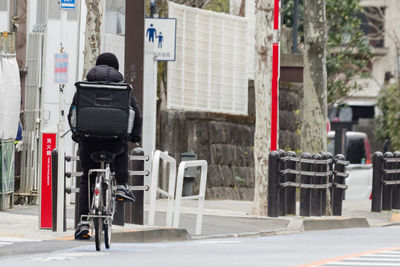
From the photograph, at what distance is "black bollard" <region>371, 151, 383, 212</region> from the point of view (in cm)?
2381

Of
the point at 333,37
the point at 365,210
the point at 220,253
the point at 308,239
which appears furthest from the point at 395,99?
the point at 220,253

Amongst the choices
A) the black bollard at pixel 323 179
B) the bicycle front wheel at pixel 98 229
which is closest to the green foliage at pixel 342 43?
the black bollard at pixel 323 179

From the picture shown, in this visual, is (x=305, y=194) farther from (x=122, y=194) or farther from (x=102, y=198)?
(x=102, y=198)

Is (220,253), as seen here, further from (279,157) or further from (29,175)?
(29,175)

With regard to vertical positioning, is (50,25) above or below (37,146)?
above

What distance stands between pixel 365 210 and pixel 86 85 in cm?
1405

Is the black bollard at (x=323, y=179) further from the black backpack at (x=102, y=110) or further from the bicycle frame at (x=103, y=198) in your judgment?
the black backpack at (x=102, y=110)

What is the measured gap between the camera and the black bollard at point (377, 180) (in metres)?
23.8

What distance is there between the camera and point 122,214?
1522cm

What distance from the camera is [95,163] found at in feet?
41.4

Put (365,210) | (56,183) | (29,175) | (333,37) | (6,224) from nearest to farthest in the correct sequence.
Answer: (56,183) → (6,224) → (29,175) → (365,210) → (333,37)

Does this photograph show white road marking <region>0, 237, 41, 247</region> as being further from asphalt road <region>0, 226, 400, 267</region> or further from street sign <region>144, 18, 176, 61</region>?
street sign <region>144, 18, 176, 61</region>

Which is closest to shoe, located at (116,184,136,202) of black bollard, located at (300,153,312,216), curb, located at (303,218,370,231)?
curb, located at (303,218,370,231)

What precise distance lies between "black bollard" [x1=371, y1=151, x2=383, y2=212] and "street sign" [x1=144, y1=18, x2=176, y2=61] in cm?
456
